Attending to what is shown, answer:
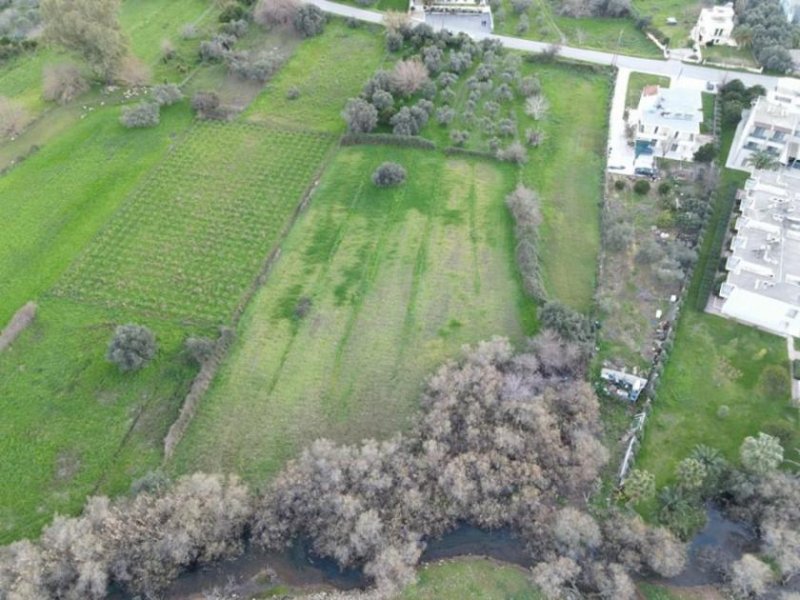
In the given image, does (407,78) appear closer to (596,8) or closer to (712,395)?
(596,8)

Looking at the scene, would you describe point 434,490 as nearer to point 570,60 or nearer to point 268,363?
point 268,363

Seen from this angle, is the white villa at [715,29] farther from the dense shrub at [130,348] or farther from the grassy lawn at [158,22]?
the dense shrub at [130,348]

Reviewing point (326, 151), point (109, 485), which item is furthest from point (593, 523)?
point (326, 151)

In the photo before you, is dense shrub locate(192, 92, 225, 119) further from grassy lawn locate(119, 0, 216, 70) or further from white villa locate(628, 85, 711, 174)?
white villa locate(628, 85, 711, 174)

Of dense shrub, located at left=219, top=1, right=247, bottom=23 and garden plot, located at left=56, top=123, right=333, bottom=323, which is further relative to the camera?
dense shrub, located at left=219, top=1, right=247, bottom=23

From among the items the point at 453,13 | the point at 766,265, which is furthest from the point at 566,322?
the point at 453,13

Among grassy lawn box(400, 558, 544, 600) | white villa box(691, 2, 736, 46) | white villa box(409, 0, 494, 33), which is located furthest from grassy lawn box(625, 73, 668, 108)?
grassy lawn box(400, 558, 544, 600)
